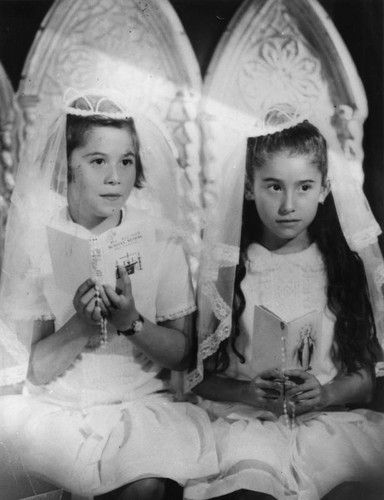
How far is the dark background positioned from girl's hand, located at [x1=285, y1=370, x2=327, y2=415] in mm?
469

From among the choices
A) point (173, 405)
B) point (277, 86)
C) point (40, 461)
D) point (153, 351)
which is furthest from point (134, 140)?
point (40, 461)

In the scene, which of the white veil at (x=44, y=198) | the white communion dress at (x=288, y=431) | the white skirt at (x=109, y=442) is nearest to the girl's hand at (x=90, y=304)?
the white veil at (x=44, y=198)

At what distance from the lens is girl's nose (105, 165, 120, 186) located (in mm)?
2361

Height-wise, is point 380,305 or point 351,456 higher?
point 380,305

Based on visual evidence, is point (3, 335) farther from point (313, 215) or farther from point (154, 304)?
point (313, 215)

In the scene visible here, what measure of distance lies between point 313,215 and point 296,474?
70 cm

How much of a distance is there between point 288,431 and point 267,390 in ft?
0.40

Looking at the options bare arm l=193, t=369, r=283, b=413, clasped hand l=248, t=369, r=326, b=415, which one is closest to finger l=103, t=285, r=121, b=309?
bare arm l=193, t=369, r=283, b=413

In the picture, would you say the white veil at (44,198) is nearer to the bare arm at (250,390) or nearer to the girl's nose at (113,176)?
the girl's nose at (113,176)

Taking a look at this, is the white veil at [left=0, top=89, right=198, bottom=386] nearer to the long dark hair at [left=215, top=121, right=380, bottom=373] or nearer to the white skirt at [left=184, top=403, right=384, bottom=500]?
the long dark hair at [left=215, top=121, right=380, bottom=373]

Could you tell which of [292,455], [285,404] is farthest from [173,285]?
[292,455]

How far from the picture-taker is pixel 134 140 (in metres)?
2.37

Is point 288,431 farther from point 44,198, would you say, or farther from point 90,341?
point 44,198

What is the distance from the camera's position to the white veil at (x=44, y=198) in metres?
2.37
